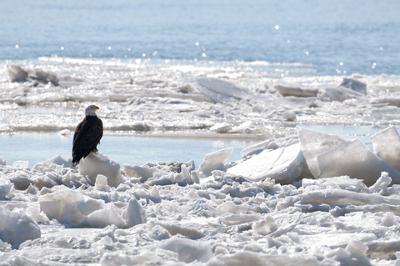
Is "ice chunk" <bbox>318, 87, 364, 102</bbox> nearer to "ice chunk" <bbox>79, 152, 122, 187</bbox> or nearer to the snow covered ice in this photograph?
the snow covered ice

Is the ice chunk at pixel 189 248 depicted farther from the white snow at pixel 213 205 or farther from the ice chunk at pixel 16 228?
the ice chunk at pixel 16 228

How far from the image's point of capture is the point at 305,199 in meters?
7.93

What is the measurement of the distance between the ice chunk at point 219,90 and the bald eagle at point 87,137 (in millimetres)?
7684

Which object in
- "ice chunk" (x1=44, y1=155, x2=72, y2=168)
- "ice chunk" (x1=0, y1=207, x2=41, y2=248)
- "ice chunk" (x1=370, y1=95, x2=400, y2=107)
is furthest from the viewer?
"ice chunk" (x1=370, y1=95, x2=400, y2=107)

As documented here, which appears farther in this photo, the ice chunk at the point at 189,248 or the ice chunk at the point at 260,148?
the ice chunk at the point at 260,148

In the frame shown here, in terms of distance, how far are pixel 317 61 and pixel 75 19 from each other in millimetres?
29845

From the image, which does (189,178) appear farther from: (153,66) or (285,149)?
(153,66)

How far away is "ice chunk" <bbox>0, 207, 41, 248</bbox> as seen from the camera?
21.9 ft

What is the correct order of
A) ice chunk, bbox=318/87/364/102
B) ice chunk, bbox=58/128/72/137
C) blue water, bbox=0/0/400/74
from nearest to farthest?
1. ice chunk, bbox=58/128/72/137
2. ice chunk, bbox=318/87/364/102
3. blue water, bbox=0/0/400/74

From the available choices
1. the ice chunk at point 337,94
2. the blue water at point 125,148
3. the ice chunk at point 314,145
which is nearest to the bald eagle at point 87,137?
the blue water at point 125,148

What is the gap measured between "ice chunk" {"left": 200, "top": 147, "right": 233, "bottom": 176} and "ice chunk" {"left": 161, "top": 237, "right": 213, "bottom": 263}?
308 cm

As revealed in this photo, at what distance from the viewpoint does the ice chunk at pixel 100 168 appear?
881cm

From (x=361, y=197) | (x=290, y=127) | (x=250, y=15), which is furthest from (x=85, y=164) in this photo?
(x=250, y=15)

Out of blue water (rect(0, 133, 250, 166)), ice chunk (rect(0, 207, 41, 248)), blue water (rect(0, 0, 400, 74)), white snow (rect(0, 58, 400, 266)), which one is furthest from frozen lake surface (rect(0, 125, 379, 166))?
blue water (rect(0, 0, 400, 74))
